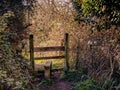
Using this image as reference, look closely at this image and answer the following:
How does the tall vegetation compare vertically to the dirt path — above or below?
above

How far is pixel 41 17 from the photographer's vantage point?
47.1 ft

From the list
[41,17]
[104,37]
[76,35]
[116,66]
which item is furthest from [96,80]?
[41,17]

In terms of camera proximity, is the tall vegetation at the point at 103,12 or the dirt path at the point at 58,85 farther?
the dirt path at the point at 58,85

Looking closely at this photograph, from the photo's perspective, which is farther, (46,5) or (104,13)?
(46,5)

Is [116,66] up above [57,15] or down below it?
below

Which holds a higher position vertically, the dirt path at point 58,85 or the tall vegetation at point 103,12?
the tall vegetation at point 103,12

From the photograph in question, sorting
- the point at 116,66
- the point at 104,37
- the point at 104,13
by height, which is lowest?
the point at 116,66

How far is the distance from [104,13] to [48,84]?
284cm

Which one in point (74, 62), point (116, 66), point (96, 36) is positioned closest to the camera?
point (116, 66)

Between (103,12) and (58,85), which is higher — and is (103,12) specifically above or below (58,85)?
above

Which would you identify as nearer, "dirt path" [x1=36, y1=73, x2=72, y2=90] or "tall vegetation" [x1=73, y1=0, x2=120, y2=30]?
"tall vegetation" [x1=73, y1=0, x2=120, y2=30]

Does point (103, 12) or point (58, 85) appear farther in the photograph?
point (58, 85)

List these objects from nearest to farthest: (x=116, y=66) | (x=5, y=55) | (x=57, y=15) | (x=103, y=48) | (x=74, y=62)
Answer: (x=5, y=55)
(x=116, y=66)
(x=103, y=48)
(x=74, y=62)
(x=57, y=15)

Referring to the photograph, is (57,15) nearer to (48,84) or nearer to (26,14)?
(26,14)
